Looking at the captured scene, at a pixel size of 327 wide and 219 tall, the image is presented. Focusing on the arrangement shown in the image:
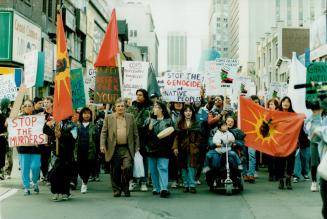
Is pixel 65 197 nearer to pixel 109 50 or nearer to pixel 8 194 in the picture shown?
pixel 8 194

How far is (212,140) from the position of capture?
1092 centimetres

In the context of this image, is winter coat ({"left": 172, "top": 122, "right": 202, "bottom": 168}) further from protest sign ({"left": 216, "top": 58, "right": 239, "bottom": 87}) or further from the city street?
protest sign ({"left": 216, "top": 58, "right": 239, "bottom": 87})

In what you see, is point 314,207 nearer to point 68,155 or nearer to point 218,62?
point 68,155

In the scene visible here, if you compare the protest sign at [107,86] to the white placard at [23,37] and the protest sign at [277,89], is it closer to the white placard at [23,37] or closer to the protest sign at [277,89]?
the protest sign at [277,89]

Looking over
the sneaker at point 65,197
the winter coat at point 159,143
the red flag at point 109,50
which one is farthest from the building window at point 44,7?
the sneaker at point 65,197

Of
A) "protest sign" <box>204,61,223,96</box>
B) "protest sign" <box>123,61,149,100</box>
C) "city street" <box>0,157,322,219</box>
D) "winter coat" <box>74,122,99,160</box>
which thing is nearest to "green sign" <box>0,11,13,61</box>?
"protest sign" <box>123,61,149,100</box>

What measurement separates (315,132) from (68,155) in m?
5.19

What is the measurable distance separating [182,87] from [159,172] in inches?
116

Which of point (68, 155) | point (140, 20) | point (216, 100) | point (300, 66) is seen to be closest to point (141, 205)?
point (68, 155)

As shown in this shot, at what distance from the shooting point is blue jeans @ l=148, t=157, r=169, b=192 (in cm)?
1039

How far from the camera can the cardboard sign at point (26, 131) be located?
1049 centimetres

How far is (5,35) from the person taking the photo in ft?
80.2

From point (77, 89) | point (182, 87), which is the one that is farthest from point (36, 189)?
point (182, 87)

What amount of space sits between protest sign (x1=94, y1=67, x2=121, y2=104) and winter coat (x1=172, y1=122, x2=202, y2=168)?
1.81m
